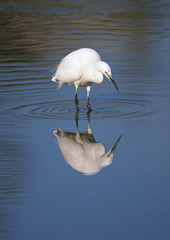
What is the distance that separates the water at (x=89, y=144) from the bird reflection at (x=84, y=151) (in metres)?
0.03

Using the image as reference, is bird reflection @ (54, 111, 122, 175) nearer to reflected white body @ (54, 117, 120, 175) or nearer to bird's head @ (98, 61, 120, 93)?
reflected white body @ (54, 117, 120, 175)

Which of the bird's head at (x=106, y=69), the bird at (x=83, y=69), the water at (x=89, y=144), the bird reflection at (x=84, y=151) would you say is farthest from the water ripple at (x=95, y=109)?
the bird reflection at (x=84, y=151)

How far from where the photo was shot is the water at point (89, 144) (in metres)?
4.95

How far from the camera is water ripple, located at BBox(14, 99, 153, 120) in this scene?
8398 mm

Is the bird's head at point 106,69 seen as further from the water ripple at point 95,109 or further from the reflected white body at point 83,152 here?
the reflected white body at point 83,152

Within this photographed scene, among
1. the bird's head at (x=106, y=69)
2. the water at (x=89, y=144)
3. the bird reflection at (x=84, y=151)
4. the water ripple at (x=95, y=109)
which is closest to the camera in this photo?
the water at (x=89, y=144)

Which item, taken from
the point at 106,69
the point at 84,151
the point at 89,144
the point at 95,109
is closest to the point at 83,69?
the point at 95,109

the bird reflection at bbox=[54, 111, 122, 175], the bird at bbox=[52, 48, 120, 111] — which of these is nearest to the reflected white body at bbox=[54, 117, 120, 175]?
the bird reflection at bbox=[54, 111, 122, 175]

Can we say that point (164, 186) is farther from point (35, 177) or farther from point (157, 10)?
point (157, 10)

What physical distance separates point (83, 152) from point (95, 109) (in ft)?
6.96

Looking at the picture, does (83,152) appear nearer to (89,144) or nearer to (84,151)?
(84,151)

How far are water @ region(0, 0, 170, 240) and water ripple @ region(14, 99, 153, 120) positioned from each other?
→ 2 centimetres

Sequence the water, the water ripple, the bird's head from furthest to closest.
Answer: the water ripple, the bird's head, the water

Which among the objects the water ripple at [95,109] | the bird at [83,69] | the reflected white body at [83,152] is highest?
the bird at [83,69]
